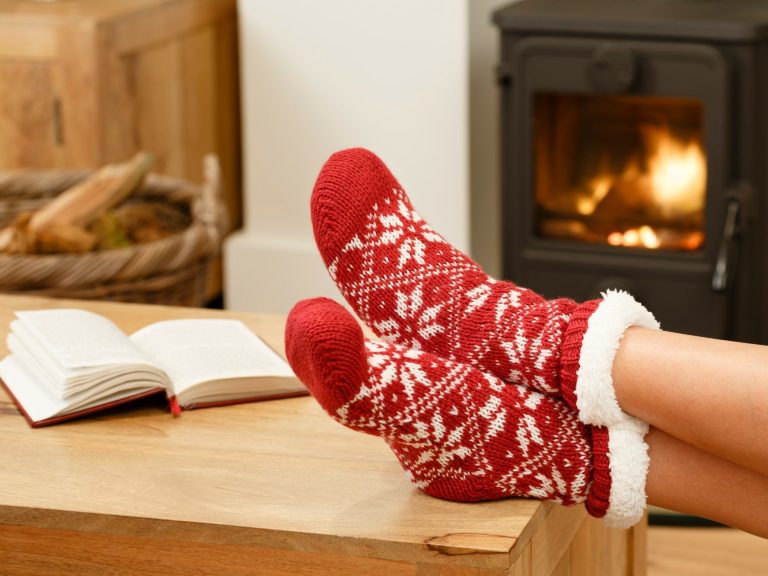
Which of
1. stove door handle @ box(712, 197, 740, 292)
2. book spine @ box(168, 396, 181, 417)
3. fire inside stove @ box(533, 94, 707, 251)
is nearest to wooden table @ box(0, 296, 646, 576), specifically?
book spine @ box(168, 396, 181, 417)

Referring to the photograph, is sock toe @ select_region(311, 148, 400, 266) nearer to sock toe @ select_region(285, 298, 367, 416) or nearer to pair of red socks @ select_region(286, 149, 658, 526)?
pair of red socks @ select_region(286, 149, 658, 526)

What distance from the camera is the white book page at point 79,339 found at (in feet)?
4.32

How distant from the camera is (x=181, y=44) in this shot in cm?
285

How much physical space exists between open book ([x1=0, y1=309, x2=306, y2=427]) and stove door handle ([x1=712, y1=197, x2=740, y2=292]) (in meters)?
1.17

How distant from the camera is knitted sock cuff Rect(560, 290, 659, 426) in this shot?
3.57 feet

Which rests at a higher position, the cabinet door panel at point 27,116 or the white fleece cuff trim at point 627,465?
the cabinet door panel at point 27,116

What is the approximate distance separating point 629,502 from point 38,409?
0.61m

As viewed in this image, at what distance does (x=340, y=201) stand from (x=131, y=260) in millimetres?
796

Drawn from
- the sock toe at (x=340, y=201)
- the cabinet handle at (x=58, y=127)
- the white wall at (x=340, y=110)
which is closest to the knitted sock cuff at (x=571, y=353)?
the sock toe at (x=340, y=201)

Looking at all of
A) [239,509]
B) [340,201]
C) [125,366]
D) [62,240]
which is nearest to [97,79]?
[62,240]

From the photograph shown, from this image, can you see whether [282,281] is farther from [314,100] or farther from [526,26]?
[526,26]

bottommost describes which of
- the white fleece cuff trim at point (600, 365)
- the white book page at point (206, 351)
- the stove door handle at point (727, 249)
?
the stove door handle at point (727, 249)

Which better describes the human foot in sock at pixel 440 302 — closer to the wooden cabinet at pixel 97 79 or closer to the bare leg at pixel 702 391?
the bare leg at pixel 702 391

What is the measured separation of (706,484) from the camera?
3.68 feet
